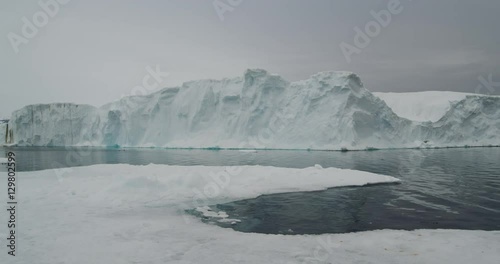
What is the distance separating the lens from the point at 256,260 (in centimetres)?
584

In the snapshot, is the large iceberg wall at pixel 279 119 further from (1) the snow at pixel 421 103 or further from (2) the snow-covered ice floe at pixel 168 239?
(2) the snow-covered ice floe at pixel 168 239

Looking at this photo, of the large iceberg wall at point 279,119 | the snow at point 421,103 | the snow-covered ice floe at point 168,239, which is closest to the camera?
→ the snow-covered ice floe at point 168,239

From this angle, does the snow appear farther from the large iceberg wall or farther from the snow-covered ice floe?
the snow-covered ice floe

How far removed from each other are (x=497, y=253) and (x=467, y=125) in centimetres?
6339

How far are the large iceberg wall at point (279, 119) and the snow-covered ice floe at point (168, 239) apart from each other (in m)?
41.8

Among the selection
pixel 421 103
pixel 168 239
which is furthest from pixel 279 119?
pixel 168 239

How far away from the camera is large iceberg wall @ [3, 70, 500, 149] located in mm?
52469

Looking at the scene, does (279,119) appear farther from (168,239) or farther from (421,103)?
(168,239)

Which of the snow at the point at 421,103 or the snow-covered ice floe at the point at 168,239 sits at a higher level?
the snow at the point at 421,103

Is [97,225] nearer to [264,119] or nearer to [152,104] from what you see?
[264,119]

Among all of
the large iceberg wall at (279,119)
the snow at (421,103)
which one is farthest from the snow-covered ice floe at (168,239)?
the snow at (421,103)

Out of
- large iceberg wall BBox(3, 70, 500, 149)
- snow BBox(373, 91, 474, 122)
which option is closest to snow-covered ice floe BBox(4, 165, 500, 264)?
large iceberg wall BBox(3, 70, 500, 149)

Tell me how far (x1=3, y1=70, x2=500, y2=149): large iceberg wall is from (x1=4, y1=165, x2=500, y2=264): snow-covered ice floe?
41777mm

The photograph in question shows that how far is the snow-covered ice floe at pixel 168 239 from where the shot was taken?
597 centimetres
